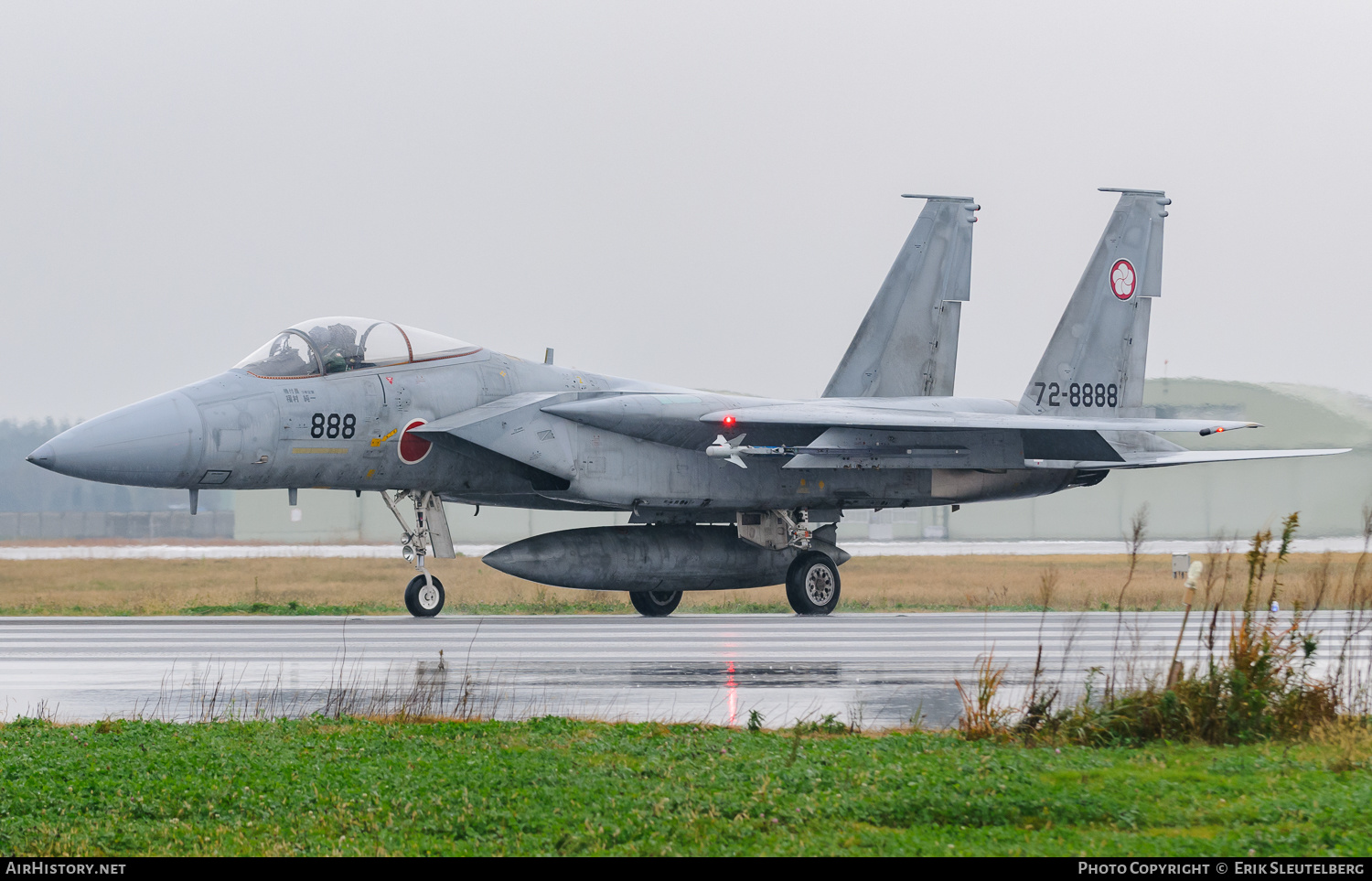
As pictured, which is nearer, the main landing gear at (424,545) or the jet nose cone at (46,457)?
the jet nose cone at (46,457)

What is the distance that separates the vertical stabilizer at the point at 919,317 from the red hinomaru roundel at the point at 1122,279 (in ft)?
7.12

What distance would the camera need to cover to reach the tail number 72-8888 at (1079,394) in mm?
20531

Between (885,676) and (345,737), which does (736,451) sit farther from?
(345,737)

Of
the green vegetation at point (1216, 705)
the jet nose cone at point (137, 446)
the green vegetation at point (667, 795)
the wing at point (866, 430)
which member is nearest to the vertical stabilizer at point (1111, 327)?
the wing at point (866, 430)

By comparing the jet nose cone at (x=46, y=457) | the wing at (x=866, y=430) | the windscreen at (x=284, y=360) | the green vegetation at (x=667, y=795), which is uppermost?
the windscreen at (x=284, y=360)

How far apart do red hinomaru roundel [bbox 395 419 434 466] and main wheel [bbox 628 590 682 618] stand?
3.60 meters

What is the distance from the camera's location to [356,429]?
1563 cm

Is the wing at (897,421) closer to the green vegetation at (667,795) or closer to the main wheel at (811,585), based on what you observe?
the main wheel at (811,585)

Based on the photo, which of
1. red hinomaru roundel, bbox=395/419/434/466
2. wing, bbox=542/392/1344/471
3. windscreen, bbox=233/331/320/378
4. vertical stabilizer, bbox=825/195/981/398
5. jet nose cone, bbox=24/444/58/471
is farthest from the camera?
vertical stabilizer, bbox=825/195/981/398

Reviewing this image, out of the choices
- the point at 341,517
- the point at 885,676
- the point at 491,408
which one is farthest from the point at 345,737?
the point at 341,517

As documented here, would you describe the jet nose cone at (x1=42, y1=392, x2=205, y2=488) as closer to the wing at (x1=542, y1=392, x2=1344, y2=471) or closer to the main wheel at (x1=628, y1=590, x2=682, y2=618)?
the wing at (x1=542, y1=392, x2=1344, y2=471)

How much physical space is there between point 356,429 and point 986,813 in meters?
11.5

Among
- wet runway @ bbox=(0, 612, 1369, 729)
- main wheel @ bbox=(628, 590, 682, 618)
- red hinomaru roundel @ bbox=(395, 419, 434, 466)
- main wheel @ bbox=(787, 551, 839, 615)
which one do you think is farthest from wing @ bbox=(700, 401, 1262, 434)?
red hinomaru roundel @ bbox=(395, 419, 434, 466)

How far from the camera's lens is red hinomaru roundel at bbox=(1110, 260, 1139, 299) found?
21047mm
